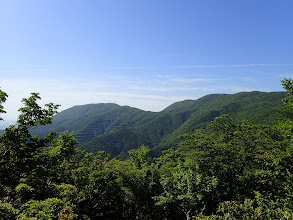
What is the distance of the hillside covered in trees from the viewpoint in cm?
861

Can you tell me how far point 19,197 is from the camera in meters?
8.53

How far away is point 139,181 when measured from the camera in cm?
1847

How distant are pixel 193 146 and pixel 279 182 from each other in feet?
28.1

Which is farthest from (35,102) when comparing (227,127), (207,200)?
(227,127)

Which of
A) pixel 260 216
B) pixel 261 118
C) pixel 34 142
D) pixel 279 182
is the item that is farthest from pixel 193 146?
pixel 261 118

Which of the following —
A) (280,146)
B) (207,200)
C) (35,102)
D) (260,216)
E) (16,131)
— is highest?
(35,102)

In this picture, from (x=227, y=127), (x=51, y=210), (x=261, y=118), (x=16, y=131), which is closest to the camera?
(x=51, y=210)

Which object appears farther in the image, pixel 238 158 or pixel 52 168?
pixel 238 158

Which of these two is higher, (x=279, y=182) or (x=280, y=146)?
(x=280, y=146)

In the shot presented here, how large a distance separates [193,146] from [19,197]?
17104 millimetres

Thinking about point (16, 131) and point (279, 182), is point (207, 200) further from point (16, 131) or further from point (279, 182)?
point (16, 131)

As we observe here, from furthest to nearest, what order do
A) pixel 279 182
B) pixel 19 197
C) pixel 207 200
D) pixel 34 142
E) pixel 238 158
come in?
pixel 238 158 → pixel 207 200 → pixel 279 182 → pixel 34 142 → pixel 19 197

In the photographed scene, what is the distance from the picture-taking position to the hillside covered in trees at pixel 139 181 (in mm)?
8609

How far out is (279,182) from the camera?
14.2 m
